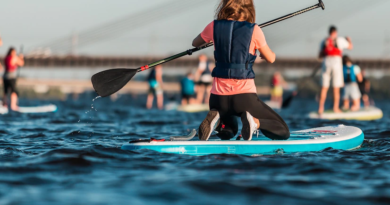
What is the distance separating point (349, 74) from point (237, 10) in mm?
8650

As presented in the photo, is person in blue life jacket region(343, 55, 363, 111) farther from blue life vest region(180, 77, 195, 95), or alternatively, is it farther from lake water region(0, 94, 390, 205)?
lake water region(0, 94, 390, 205)

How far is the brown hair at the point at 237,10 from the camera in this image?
5.23 m

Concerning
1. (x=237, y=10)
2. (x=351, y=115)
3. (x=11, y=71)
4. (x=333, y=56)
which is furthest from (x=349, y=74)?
(x=237, y=10)

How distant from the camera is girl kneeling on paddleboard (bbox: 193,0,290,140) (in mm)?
5137

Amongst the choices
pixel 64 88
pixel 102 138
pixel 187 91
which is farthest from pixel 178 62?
pixel 102 138

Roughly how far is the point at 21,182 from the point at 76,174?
1.48 ft

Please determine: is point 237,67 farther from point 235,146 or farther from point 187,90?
point 187,90

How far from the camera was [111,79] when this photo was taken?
6148 mm

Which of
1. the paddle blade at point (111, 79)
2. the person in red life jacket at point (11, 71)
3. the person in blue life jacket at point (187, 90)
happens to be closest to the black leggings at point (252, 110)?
the paddle blade at point (111, 79)

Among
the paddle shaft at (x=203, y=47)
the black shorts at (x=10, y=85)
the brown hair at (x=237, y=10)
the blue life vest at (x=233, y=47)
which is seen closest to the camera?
the blue life vest at (x=233, y=47)

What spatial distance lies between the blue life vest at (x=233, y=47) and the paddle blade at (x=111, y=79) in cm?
125

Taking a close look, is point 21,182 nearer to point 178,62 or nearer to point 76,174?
point 76,174

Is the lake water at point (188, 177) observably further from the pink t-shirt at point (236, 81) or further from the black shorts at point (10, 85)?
the black shorts at point (10, 85)

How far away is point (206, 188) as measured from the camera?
3.74 meters
